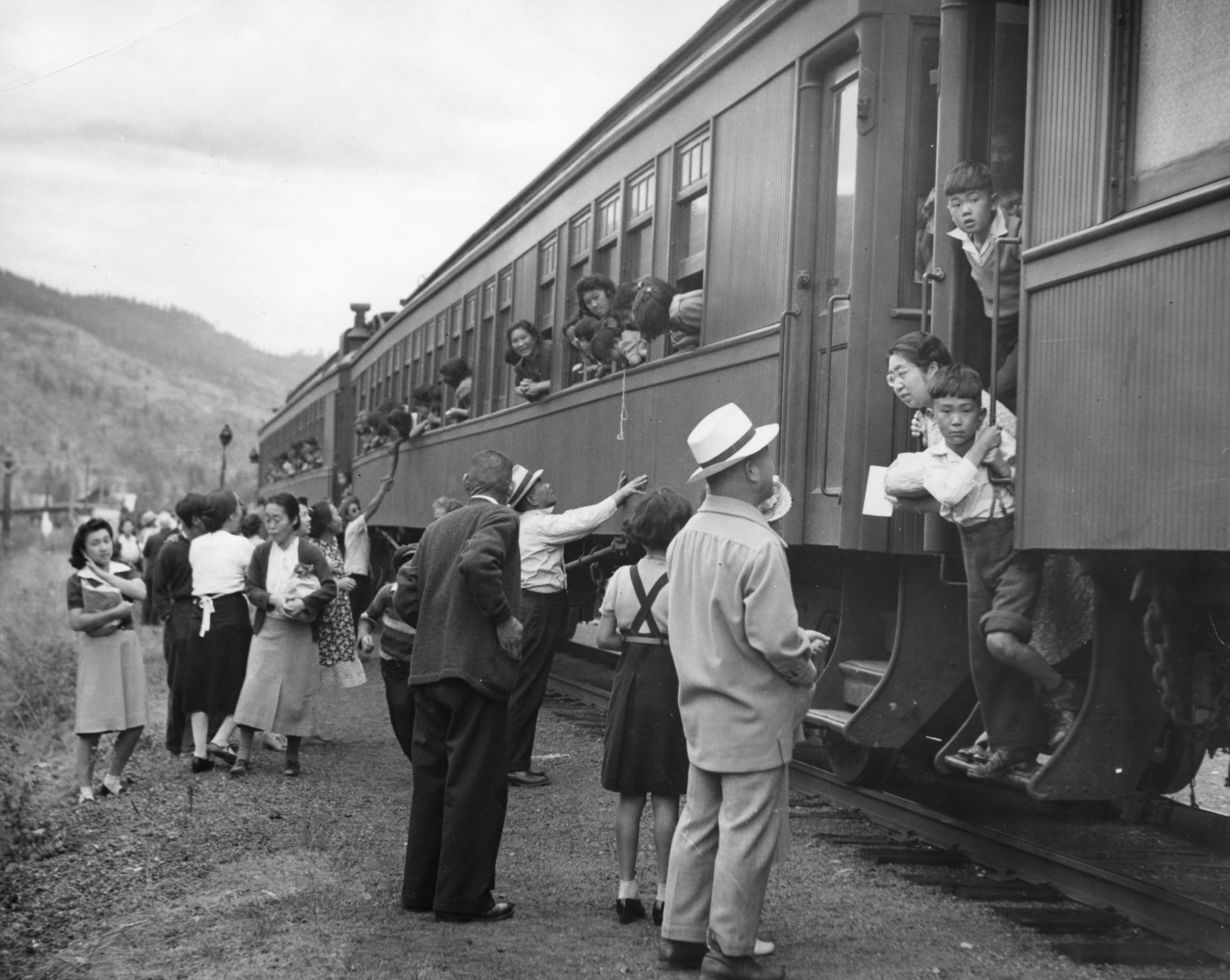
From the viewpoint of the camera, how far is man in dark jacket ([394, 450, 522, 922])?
17.1 feet

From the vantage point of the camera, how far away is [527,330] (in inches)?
427

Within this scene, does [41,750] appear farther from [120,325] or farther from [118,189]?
[120,325]

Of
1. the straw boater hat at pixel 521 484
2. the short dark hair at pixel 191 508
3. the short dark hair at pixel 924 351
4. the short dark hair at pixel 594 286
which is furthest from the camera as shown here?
the short dark hair at pixel 594 286

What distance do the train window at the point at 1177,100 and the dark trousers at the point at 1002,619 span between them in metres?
1.29

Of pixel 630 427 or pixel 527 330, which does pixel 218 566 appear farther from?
pixel 527 330

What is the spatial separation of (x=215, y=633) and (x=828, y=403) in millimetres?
4083

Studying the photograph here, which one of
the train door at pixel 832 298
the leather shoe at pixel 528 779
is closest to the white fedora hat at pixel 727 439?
the train door at pixel 832 298

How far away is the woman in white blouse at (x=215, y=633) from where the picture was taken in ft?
28.3

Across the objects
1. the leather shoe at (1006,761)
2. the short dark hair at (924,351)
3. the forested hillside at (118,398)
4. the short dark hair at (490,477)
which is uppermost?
the forested hillside at (118,398)

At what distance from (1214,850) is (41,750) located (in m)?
8.55

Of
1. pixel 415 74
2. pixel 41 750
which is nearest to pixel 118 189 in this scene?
pixel 415 74

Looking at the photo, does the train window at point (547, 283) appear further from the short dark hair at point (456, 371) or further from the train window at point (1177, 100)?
the train window at point (1177, 100)

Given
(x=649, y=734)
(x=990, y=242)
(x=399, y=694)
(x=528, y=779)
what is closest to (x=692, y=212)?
(x=990, y=242)

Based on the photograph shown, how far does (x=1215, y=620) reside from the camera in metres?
4.68
